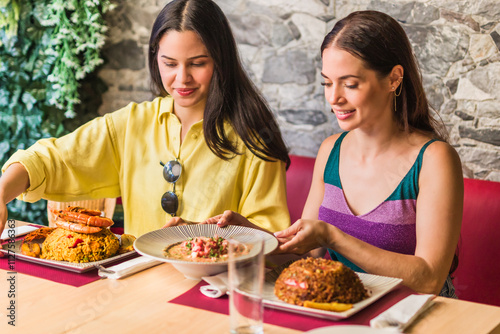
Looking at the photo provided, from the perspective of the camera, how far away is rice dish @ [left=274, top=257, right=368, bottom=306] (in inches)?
45.8

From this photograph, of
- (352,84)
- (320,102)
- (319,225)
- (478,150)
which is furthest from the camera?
(320,102)

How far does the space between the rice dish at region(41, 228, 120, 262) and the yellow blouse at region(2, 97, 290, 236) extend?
43 cm

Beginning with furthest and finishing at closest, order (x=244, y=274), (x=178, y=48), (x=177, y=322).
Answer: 1. (x=178, y=48)
2. (x=177, y=322)
3. (x=244, y=274)

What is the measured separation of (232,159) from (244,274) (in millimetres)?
962

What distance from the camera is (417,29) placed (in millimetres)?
3154

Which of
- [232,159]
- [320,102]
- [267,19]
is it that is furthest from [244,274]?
[267,19]

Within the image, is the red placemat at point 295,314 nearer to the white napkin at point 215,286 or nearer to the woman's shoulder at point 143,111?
the white napkin at point 215,286

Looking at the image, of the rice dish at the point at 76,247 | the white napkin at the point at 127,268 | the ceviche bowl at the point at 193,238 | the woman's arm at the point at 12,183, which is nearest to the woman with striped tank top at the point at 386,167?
the ceviche bowl at the point at 193,238

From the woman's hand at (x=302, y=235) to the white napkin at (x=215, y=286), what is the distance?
0.56 ft

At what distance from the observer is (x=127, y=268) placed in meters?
1.41

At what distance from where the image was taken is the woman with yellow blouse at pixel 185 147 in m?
1.85

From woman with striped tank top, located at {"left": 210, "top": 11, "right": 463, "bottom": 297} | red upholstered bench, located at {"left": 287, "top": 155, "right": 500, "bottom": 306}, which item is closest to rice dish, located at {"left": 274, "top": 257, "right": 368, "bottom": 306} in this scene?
woman with striped tank top, located at {"left": 210, "top": 11, "right": 463, "bottom": 297}

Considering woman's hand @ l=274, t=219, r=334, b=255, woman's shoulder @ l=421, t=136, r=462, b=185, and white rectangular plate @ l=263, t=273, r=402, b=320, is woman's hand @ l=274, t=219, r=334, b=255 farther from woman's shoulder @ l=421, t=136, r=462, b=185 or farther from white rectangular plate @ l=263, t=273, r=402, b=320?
woman's shoulder @ l=421, t=136, r=462, b=185

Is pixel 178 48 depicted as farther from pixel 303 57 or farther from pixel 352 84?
pixel 303 57
